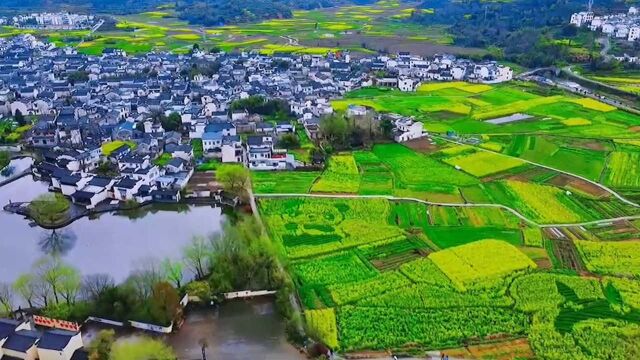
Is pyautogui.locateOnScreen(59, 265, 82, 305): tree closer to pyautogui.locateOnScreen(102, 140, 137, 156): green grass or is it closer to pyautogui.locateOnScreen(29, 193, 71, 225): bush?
pyautogui.locateOnScreen(29, 193, 71, 225): bush

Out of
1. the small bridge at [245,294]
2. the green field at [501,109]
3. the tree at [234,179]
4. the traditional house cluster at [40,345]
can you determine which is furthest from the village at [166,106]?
the traditional house cluster at [40,345]

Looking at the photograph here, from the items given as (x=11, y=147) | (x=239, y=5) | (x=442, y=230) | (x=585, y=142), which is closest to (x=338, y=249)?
(x=442, y=230)

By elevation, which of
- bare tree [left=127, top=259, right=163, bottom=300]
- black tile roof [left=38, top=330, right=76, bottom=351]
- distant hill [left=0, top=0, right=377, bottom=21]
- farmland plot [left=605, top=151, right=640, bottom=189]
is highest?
distant hill [left=0, top=0, right=377, bottom=21]

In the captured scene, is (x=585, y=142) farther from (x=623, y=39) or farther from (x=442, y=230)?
(x=623, y=39)

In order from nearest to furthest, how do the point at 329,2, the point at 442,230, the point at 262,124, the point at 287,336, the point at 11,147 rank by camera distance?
the point at 287,336
the point at 442,230
the point at 11,147
the point at 262,124
the point at 329,2

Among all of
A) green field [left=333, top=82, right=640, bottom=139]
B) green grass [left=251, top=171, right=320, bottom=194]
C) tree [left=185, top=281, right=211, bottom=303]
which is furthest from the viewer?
green field [left=333, top=82, right=640, bottom=139]

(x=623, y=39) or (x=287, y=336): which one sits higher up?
(x=623, y=39)

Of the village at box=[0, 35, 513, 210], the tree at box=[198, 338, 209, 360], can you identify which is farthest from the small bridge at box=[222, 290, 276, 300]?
the village at box=[0, 35, 513, 210]
